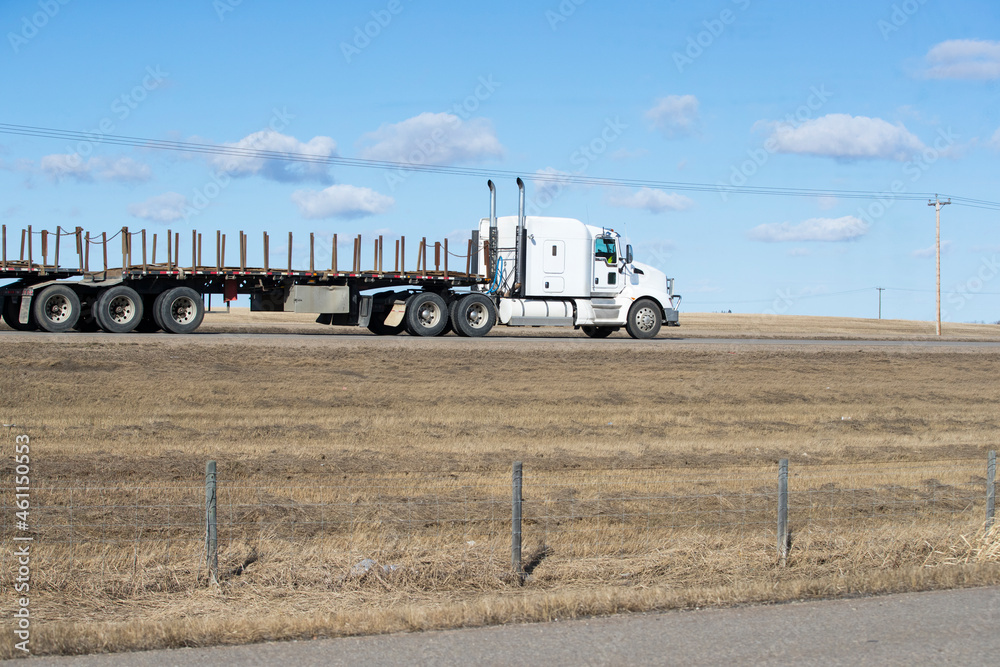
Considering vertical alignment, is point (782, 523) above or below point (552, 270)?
below

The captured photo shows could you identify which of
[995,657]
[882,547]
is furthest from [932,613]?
[882,547]

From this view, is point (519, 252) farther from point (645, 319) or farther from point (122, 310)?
point (122, 310)

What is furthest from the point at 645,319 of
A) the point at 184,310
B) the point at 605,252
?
the point at 184,310

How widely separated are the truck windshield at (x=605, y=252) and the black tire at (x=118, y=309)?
1314 centimetres

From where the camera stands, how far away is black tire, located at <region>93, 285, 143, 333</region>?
24.7 meters

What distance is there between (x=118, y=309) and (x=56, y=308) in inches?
58.4

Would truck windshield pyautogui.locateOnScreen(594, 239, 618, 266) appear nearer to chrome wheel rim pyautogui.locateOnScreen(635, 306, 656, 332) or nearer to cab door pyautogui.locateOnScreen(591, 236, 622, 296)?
cab door pyautogui.locateOnScreen(591, 236, 622, 296)

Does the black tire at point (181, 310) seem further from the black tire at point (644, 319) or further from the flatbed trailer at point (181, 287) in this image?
the black tire at point (644, 319)

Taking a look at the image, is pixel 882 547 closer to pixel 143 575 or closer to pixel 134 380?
pixel 143 575

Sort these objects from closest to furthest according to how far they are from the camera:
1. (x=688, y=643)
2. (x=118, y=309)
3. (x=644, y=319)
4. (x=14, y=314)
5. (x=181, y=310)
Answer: (x=688, y=643)
(x=118, y=309)
(x=14, y=314)
(x=181, y=310)
(x=644, y=319)

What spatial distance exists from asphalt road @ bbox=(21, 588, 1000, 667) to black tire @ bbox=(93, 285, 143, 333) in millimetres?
20389

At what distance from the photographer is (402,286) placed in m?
28.5

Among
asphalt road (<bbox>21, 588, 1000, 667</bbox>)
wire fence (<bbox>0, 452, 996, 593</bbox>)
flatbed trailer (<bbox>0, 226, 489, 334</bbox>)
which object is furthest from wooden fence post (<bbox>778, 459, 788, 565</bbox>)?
flatbed trailer (<bbox>0, 226, 489, 334</bbox>)

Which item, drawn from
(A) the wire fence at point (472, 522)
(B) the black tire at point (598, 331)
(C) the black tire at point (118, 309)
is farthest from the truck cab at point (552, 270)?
(A) the wire fence at point (472, 522)
